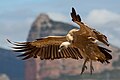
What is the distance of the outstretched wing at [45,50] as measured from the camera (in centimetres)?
1553

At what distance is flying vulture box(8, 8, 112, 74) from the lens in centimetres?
1309

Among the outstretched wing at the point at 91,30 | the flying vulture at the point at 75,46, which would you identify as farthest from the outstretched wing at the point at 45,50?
the outstretched wing at the point at 91,30

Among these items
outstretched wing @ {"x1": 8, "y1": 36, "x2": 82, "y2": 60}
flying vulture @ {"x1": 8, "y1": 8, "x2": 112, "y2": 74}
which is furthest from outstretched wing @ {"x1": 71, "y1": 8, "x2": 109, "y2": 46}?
outstretched wing @ {"x1": 8, "y1": 36, "x2": 82, "y2": 60}

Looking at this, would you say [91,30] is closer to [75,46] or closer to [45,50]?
[75,46]

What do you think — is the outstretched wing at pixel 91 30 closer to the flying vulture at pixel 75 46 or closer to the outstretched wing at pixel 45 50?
the flying vulture at pixel 75 46

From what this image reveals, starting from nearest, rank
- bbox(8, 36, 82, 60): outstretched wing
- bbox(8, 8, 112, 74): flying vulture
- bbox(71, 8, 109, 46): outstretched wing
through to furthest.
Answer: bbox(71, 8, 109, 46): outstretched wing
bbox(8, 8, 112, 74): flying vulture
bbox(8, 36, 82, 60): outstretched wing

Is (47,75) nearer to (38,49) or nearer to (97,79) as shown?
(97,79)

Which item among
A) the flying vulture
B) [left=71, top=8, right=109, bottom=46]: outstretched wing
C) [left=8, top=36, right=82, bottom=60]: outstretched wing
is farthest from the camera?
[left=8, top=36, right=82, bottom=60]: outstretched wing

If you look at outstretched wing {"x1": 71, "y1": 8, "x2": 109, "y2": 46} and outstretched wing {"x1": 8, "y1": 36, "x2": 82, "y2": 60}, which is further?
outstretched wing {"x1": 8, "y1": 36, "x2": 82, "y2": 60}

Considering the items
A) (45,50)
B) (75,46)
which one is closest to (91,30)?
(75,46)

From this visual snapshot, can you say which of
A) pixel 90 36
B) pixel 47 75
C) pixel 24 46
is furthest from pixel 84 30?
pixel 47 75

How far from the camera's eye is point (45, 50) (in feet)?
53.2

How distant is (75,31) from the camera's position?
1387 centimetres

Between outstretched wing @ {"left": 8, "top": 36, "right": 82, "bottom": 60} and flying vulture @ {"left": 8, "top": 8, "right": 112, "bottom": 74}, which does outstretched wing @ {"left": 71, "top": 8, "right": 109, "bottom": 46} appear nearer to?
flying vulture @ {"left": 8, "top": 8, "right": 112, "bottom": 74}
